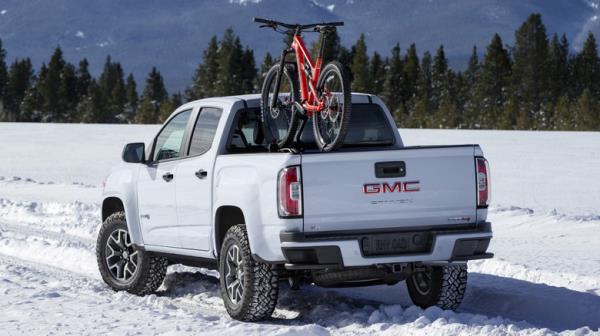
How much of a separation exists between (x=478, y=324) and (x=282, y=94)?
3.15m

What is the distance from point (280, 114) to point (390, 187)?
1.98m

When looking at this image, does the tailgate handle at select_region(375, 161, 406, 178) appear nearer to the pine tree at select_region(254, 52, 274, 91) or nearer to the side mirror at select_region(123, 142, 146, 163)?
the side mirror at select_region(123, 142, 146, 163)

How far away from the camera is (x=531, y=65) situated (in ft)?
381

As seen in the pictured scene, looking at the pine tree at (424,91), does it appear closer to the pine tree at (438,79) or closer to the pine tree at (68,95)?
the pine tree at (438,79)

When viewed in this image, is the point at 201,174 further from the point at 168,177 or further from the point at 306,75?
the point at 306,75

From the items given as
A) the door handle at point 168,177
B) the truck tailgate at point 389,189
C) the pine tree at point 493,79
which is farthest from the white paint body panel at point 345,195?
the pine tree at point 493,79

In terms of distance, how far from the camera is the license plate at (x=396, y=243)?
7430 mm

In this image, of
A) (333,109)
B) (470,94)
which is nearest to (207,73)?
(470,94)

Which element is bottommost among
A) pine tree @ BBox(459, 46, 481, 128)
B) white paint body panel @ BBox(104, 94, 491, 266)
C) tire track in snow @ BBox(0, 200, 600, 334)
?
tire track in snow @ BBox(0, 200, 600, 334)

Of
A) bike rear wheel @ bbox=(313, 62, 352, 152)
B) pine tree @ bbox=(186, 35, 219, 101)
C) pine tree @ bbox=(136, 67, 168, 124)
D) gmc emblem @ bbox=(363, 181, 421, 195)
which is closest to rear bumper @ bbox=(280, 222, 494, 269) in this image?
gmc emblem @ bbox=(363, 181, 421, 195)

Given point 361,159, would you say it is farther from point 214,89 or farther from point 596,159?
point 214,89

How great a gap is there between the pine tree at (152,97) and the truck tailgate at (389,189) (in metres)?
119

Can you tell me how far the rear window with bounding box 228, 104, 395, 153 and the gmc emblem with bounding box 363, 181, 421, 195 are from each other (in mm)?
1527

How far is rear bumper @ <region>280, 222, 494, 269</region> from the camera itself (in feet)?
23.9
